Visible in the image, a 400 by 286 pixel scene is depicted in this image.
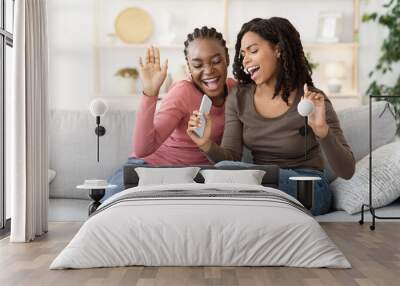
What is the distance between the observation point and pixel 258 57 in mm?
5582

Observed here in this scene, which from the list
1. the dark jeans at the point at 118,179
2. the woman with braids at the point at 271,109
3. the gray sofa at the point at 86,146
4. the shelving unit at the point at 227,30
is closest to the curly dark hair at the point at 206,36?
the woman with braids at the point at 271,109

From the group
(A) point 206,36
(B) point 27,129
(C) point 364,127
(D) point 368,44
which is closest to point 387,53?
(D) point 368,44

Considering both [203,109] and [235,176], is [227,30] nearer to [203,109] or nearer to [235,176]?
[203,109]

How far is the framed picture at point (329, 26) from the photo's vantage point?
6340 millimetres

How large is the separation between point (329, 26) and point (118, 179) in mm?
2394

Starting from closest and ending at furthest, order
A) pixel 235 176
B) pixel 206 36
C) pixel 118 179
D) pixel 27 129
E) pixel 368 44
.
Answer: pixel 27 129, pixel 235 176, pixel 118 179, pixel 206 36, pixel 368 44

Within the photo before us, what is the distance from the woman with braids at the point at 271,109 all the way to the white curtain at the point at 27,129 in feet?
4.08

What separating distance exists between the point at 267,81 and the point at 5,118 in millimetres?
2037

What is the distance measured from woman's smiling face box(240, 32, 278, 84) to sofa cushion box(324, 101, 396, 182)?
701 mm

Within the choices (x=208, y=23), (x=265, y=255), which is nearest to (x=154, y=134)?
(x=208, y=23)

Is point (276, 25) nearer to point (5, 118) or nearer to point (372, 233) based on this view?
point (372, 233)

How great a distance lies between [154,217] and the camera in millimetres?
3707

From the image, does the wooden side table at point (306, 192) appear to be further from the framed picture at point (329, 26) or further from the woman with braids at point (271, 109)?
the framed picture at point (329, 26)

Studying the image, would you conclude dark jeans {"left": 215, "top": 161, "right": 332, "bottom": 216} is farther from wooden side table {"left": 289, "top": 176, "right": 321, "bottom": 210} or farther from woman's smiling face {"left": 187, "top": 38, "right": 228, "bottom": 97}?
woman's smiling face {"left": 187, "top": 38, "right": 228, "bottom": 97}
